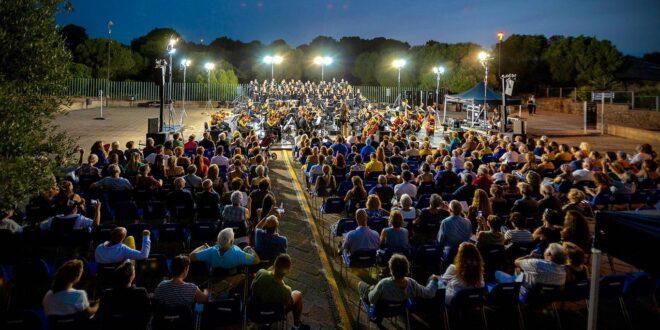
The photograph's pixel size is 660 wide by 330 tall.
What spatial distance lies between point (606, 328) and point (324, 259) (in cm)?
416

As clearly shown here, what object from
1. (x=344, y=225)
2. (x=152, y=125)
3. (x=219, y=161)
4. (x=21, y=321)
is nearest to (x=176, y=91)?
(x=152, y=125)

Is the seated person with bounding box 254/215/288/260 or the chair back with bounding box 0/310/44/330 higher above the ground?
the seated person with bounding box 254/215/288/260

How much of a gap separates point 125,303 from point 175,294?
18.9 inches

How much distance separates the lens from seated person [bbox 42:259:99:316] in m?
4.51

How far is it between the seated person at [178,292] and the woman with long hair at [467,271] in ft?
8.94

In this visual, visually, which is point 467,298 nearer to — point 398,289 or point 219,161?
point 398,289

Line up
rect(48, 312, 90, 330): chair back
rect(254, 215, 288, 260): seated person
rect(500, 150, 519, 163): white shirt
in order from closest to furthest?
rect(48, 312, 90, 330): chair back, rect(254, 215, 288, 260): seated person, rect(500, 150, 519, 163): white shirt

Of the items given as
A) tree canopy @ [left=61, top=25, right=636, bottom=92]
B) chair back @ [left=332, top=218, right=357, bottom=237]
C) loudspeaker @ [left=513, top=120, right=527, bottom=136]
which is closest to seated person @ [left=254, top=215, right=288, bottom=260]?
chair back @ [left=332, top=218, right=357, bottom=237]

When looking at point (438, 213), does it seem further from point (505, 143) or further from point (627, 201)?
point (505, 143)

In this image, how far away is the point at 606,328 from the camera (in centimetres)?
571

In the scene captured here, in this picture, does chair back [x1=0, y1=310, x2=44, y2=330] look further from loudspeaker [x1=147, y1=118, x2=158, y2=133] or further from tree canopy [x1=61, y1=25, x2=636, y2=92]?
tree canopy [x1=61, y1=25, x2=636, y2=92]

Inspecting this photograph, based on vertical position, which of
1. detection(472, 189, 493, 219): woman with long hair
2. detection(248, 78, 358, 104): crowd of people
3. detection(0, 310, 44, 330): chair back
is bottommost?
detection(0, 310, 44, 330): chair back

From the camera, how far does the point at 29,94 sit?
661cm

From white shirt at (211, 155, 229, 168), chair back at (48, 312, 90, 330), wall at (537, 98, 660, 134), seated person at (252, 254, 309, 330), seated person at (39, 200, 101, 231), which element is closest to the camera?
chair back at (48, 312, 90, 330)
